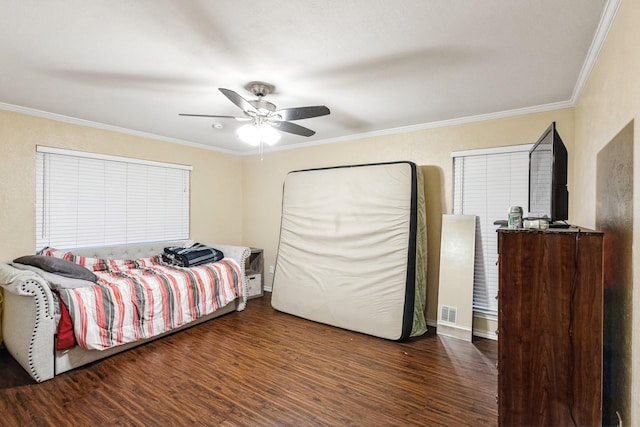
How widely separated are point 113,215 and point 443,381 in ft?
13.4

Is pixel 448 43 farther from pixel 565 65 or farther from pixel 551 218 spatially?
pixel 551 218

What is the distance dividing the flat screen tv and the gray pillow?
3744mm

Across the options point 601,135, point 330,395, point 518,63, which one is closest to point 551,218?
point 601,135

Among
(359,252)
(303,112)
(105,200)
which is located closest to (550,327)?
(303,112)

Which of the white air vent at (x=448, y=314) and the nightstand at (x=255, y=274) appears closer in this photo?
the white air vent at (x=448, y=314)

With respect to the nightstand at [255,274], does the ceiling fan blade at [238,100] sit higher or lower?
higher

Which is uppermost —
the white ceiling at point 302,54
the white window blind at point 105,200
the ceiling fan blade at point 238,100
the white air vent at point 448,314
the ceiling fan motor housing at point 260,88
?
the white ceiling at point 302,54

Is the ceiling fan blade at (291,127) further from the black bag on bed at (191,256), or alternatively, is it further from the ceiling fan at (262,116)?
the black bag on bed at (191,256)

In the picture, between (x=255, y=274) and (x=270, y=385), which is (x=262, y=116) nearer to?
(x=270, y=385)

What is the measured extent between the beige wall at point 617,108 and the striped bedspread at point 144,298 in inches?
137

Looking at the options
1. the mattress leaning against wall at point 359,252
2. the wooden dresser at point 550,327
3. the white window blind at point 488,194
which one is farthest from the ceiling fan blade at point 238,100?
the white window blind at point 488,194

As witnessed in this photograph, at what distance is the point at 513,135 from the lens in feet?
10.2

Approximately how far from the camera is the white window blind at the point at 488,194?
3141 mm

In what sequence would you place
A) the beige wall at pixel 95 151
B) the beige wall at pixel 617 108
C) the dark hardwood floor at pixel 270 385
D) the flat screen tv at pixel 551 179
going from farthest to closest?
the beige wall at pixel 95 151
the dark hardwood floor at pixel 270 385
the flat screen tv at pixel 551 179
the beige wall at pixel 617 108
